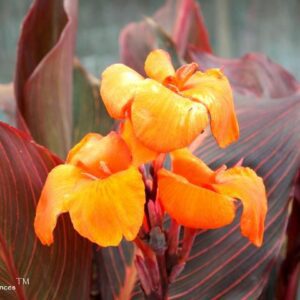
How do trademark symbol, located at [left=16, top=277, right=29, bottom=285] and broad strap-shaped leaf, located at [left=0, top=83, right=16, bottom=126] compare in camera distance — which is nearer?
trademark symbol, located at [left=16, top=277, right=29, bottom=285]

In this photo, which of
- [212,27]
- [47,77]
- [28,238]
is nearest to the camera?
[28,238]

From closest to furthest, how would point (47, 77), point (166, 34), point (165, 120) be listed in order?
point (165, 120) → point (47, 77) → point (166, 34)

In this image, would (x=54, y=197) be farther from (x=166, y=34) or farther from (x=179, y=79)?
(x=166, y=34)

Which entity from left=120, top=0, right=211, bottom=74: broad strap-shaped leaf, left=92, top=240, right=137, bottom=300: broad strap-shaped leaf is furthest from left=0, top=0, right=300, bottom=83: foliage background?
left=92, top=240, right=137, bottom=300: broad strap-shaped leaf

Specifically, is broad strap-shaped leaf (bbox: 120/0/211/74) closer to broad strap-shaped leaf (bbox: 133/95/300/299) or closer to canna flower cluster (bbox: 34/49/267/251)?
broad strap-shaped leaf (bbox: 133/95/300/299)

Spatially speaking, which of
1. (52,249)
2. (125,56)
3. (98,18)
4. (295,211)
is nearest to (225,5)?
(98,18)

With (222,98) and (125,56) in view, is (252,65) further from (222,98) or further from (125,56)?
(222,98)

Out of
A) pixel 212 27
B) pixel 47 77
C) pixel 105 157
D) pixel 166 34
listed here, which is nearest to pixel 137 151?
pixel 105 157

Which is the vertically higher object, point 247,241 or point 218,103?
point 218,103
